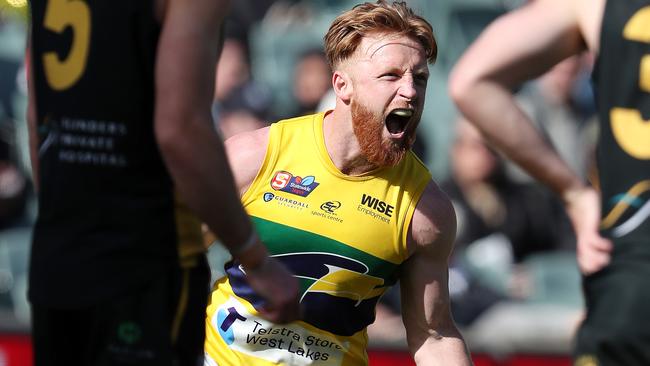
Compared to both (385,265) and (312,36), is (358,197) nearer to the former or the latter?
(385,265)

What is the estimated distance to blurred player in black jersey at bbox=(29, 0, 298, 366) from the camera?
3107mm

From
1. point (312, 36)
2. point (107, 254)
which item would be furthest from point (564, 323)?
point (107, 254)

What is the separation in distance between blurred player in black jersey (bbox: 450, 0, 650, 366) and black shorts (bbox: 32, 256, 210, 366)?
1188 mm

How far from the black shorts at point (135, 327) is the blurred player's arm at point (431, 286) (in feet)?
4.38

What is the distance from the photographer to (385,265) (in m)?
4.44

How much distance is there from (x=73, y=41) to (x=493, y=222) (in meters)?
5.68

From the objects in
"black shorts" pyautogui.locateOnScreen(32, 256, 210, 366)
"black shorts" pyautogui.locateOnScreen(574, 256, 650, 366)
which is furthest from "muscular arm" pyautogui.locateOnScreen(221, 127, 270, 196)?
"black shorts" pyautogui.locateOnScreen(574, 256, 650, 366)

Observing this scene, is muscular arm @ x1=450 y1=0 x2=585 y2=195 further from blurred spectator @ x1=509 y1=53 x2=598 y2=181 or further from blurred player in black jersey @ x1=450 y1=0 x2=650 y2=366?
blurred spectator @ x1=509 y1=53 x2=598 y2=181

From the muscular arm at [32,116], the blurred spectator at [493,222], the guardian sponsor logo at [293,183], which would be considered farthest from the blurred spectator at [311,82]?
the muscular arm at [32,116]

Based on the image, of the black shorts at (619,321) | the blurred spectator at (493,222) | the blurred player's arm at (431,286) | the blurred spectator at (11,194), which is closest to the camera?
the black shorts at (619,321)

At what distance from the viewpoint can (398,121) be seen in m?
4.44

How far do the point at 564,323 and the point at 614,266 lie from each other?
4.60 metres

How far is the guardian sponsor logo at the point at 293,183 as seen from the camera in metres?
4.44

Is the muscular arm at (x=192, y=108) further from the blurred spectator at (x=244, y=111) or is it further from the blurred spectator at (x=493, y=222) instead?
the blurred spectator at (x=244, y=111)
